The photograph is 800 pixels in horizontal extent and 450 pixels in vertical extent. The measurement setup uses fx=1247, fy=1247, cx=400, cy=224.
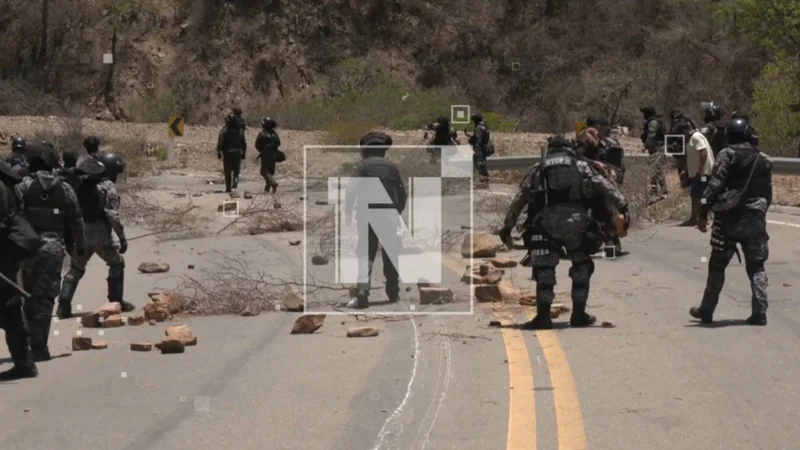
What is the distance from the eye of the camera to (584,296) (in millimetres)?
10281

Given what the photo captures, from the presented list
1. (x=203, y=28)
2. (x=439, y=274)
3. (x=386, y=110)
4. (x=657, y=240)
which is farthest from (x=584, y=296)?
(x=203, y=28)

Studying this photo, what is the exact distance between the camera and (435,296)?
38.3 feet

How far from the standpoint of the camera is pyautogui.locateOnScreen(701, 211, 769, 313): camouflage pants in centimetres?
1009

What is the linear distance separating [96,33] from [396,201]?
36.6 meters

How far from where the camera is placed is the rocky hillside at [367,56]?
4384cm

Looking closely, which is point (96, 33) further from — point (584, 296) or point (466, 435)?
point (466, 435)

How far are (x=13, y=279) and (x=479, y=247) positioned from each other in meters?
6.83

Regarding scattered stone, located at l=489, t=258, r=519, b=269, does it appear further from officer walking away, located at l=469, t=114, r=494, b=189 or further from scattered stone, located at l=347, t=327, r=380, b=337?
officer walking away, located at l=469, t=114, r=494, b=189

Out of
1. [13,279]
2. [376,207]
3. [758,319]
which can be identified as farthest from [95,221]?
[758,319]

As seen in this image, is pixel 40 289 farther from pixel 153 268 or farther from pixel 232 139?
pixel 232 139

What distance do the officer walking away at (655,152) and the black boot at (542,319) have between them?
8925mm

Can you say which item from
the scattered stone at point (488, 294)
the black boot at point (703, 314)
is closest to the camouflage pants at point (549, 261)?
the black boot at point (703, 314)

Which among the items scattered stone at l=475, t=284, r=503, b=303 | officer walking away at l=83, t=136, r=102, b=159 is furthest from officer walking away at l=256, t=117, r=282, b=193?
scattered stone at l=475, t=284, r=503, b=303

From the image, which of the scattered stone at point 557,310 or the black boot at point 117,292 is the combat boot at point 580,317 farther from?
the black boot at point 117,292
